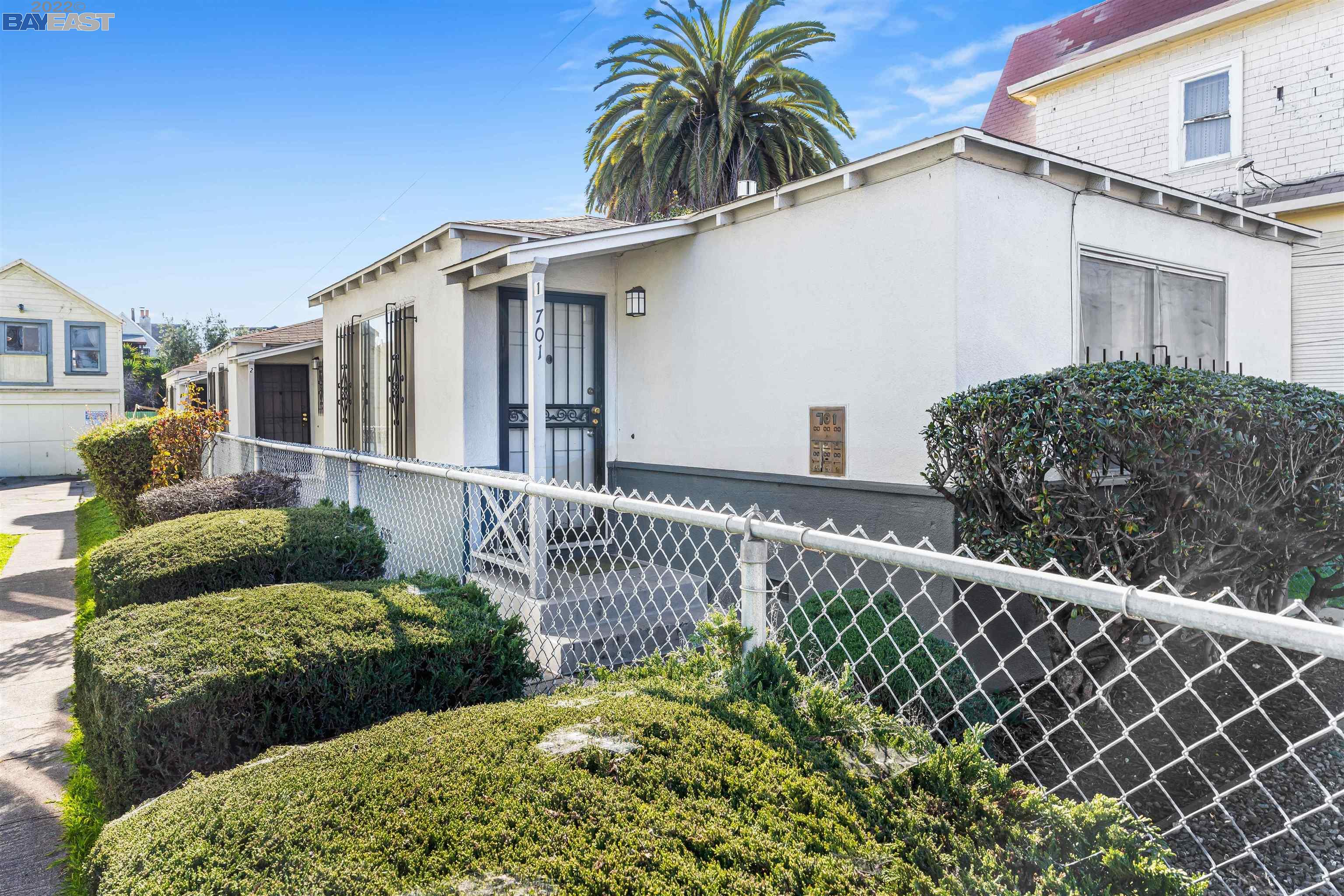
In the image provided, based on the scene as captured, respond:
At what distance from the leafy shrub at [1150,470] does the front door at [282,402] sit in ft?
50.8

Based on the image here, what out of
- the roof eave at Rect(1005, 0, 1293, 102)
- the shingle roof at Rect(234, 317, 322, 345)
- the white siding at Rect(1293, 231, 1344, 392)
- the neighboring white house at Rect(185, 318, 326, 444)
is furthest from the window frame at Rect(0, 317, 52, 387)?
the white siding at Rect(1293, 231, 1344, 392)

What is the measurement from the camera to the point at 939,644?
4.13 m

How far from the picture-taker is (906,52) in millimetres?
12562

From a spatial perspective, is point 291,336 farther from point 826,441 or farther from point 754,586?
point 754,586

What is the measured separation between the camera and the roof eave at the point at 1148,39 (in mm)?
10242

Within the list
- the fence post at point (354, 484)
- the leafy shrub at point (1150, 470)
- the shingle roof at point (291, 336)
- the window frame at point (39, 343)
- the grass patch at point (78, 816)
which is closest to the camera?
the grass patch at point (78, 816)

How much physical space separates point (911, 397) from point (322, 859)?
4.62m

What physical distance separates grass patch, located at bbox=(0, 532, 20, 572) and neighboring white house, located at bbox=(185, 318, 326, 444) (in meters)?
4.74

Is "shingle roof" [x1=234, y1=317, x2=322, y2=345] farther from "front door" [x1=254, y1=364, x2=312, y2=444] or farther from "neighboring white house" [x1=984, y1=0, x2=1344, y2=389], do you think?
"neighboring white house" [x1=984, y1=0, x2=1344, y2=389]

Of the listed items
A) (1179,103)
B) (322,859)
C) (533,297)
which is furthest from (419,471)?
(1179,103)

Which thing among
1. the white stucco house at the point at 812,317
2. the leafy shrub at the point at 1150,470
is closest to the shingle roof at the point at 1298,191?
the white stucco house at the point at 812,317

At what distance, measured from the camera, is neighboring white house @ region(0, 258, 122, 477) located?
22.1 meters

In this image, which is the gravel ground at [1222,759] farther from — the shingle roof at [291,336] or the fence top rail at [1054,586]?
the shingle roof at [291,336]

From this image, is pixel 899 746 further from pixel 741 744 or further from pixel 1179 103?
pixel 1179 103
